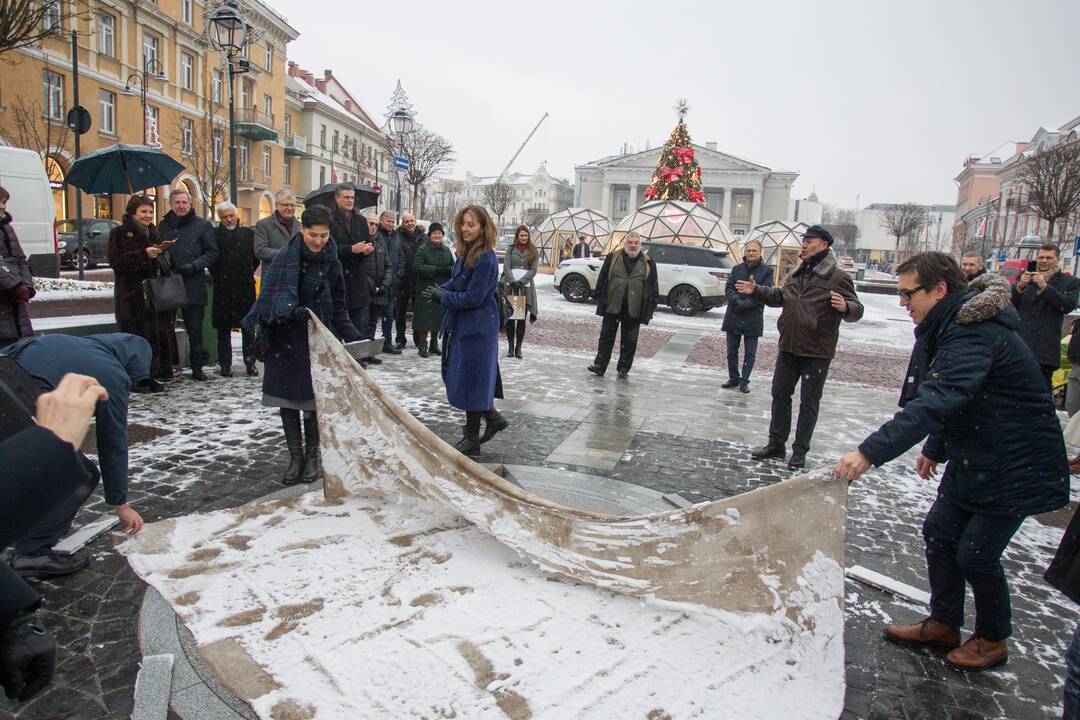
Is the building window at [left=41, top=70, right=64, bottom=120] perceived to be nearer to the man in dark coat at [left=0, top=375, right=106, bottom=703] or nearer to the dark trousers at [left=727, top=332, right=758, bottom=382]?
the dark trousers at [left=727, top=332, right=758, bottom=382]

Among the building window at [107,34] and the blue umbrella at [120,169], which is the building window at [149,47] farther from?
the blue umbrella at [120,169]

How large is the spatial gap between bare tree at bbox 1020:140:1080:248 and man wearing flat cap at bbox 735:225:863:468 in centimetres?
2714

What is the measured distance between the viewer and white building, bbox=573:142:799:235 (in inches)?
3135

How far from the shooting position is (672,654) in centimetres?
295

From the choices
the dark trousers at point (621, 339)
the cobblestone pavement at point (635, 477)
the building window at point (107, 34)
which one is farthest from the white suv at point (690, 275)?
the building window at point (107, 34)

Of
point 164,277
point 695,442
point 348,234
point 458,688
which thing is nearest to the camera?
point 458,688

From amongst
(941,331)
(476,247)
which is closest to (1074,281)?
(941,331)

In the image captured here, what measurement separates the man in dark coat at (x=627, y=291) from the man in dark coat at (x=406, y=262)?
9.62 ft

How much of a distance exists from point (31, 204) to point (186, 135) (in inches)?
1138

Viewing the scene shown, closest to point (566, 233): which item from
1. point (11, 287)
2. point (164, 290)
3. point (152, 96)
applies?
point (152, 96)

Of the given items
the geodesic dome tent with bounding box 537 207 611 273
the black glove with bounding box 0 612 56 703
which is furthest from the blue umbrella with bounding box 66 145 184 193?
the geodesic dome tent with bounding box 537 207 611 273

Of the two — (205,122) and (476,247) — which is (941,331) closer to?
(476,247)

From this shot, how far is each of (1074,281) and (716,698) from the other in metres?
7.20

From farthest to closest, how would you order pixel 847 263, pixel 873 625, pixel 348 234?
pixel 847 263 < pixel 348 234 < pixel 873 625
